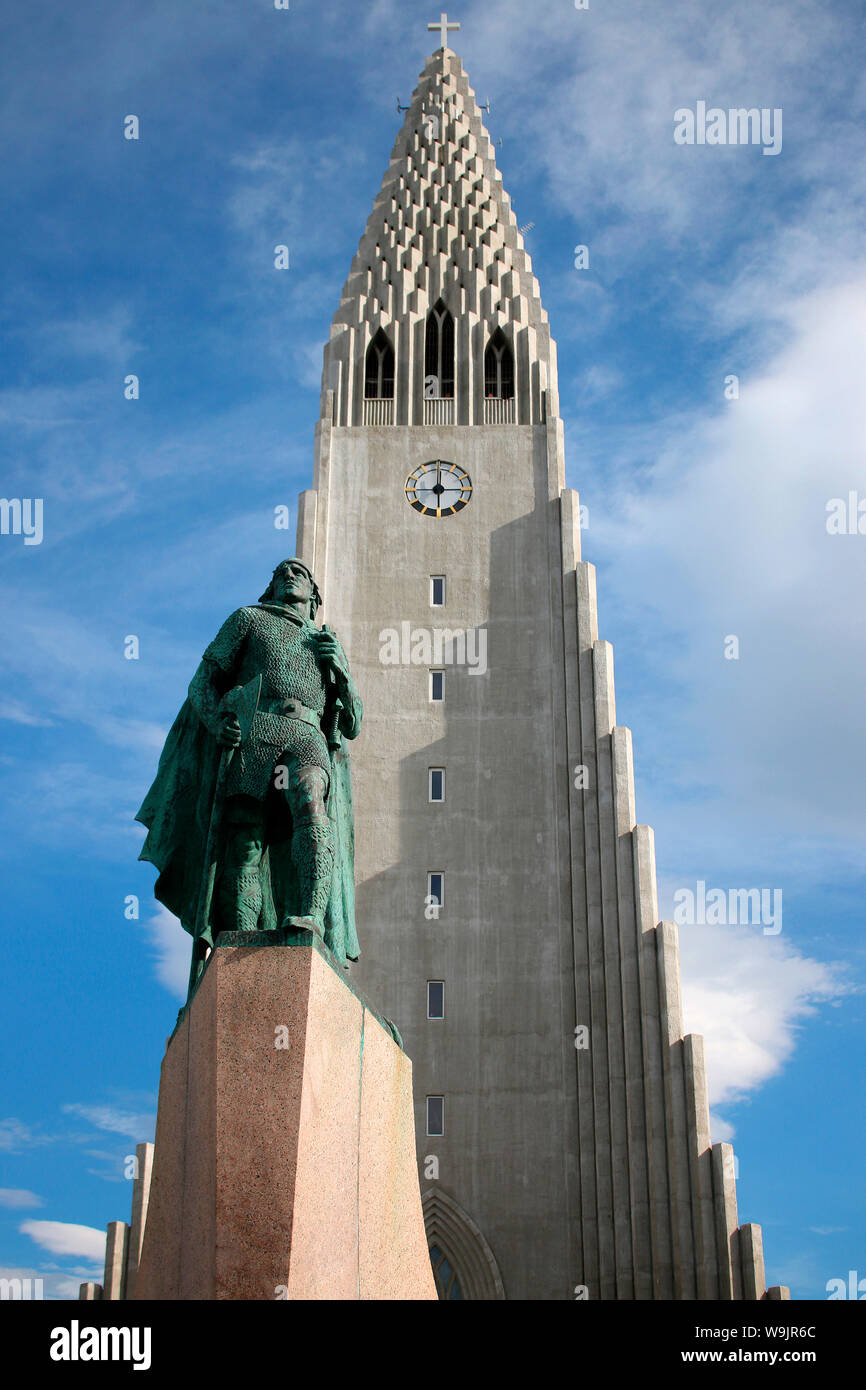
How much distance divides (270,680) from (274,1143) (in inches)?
147

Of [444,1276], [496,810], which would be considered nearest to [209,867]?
[444,1276]

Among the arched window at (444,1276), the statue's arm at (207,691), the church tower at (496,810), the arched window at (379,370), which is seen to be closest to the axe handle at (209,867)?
the statue's arm at (207,691)

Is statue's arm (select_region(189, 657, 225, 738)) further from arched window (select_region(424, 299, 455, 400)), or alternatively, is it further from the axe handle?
arched window (select_region(424, 299, 455, 400))

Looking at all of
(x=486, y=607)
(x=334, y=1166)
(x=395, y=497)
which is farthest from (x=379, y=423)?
(x=334, y=1166)

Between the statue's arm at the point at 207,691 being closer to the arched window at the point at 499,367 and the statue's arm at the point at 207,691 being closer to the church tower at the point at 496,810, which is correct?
the church tower at the point at 496,810

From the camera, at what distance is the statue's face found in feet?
40.7

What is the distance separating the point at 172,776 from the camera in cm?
1229

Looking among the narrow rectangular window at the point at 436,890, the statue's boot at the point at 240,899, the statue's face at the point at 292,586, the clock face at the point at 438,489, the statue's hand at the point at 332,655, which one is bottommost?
the statue's boot at the point at 240,899

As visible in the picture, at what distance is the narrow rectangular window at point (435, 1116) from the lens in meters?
32.7

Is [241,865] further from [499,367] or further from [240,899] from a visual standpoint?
[499,367]

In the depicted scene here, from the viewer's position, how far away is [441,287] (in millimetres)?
44000

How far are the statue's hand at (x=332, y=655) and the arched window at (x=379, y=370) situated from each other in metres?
31.2

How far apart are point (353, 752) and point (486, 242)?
1778 cm

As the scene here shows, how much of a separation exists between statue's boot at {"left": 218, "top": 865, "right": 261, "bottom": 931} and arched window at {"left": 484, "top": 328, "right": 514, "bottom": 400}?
3324 cm
